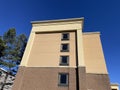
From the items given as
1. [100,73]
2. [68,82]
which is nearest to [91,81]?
[100,73]

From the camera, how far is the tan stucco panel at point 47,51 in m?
18.6

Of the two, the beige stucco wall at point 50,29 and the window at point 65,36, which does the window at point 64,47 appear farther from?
the window at point 65,36

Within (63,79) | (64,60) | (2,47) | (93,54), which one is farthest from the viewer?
(2,47)

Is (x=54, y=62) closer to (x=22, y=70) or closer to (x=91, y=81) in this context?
(x=22, y=70)

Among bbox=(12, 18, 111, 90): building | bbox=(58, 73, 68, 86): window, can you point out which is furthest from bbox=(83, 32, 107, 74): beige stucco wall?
bbox=(58, 73, 68, 86): window

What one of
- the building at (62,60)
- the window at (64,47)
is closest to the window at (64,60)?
the building at (62,60)

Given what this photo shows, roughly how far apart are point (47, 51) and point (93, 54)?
25.2ft

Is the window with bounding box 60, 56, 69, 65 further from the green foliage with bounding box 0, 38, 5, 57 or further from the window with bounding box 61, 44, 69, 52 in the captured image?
the green foliage with bounding box 0, 38, 5, 57

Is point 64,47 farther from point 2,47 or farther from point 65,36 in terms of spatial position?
point 2,47

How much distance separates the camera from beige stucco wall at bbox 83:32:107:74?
59.7 ft

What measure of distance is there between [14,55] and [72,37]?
13.4 metres

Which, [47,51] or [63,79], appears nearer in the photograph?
[63,79]

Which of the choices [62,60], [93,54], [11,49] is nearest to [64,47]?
[62,60]

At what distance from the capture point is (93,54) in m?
19.9
